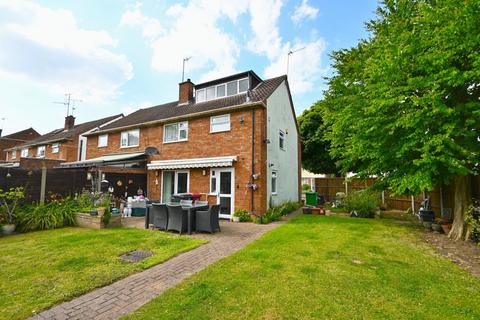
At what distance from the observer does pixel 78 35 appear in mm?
12758

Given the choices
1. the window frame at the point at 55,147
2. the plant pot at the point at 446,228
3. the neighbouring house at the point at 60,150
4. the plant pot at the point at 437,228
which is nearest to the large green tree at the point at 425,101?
the plant pot at the point at 446,228

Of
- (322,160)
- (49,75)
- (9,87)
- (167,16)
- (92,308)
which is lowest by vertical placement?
(92,308)

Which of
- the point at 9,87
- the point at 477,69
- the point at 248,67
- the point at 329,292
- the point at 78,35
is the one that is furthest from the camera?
the point at 248,67

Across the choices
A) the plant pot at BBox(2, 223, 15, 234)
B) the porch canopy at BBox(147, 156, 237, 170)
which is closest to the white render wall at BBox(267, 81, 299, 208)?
the porch canopy at BBox(147, 156, 237, 170)

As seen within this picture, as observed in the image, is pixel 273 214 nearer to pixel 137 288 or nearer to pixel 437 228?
pixel 437 228

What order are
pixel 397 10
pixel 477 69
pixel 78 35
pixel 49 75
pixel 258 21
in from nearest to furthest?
pixel 477 69 → pixel 397 10 → pixel 78 35 → pixel 258 21 → pixel 49 75

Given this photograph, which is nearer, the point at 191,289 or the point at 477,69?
the point at 191,289

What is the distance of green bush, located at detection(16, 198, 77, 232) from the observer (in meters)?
11.4

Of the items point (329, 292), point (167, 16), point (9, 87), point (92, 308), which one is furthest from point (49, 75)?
point (329, 292)

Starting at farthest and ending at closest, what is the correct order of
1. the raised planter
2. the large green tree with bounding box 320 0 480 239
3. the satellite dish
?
1. the satellite dish
2. the raised planter
3. the large green tree with bounding box 320 0 480 239

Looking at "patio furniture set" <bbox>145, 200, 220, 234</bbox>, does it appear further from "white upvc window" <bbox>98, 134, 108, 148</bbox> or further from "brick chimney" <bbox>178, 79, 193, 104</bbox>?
"white upvc window" <bbox>98, 134, 108, 148</bbox>

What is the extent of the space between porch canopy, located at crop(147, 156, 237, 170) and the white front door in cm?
72

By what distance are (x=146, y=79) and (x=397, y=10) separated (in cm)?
1792

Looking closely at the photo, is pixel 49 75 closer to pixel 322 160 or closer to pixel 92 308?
pixel 92 308
